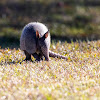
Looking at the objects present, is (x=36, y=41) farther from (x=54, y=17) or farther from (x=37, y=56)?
(x=54, y=17)

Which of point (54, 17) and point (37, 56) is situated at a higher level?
point (54, 17)

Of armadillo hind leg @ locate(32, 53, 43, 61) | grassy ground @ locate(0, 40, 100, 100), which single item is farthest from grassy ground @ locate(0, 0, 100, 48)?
grassy ground @ locate(0, 40, 100, 100)

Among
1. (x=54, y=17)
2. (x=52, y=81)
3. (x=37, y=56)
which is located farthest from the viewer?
(x=54, y=17)

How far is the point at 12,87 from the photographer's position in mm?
4148

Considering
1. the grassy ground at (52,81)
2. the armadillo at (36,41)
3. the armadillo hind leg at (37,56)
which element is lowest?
the grassy ground at (52,81)

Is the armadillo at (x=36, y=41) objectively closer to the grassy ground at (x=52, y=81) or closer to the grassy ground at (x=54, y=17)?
the grassy ground at (x=52, y=81)

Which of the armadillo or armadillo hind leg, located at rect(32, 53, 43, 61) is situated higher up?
the armadillo

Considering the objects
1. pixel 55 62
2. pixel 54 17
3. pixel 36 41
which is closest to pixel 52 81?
pixel 55 62

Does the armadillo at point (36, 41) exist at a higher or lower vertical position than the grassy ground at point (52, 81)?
higher

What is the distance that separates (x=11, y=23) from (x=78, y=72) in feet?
Answer: 33.2

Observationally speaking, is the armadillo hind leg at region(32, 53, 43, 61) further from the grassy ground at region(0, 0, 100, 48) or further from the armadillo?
the grassy ground at region(0, 0, 100, 48)

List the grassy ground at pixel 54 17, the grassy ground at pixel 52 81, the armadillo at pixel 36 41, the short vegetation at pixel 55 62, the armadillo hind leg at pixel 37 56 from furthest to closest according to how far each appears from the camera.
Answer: the grassy ground at pixel 54 17 → the armadillo hind leg at pixel 37 56 → the armadillo at pixel 36 41 → the short vegetation at pixel 55 62 → the grassy ground at pixel 52 81

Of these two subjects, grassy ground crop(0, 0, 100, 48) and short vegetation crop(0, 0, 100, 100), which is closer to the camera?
short vegetation crop(0, 0, 100, 100)

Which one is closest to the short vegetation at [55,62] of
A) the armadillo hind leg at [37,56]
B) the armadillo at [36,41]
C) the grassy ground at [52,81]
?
the grassy ground at [52,81]
